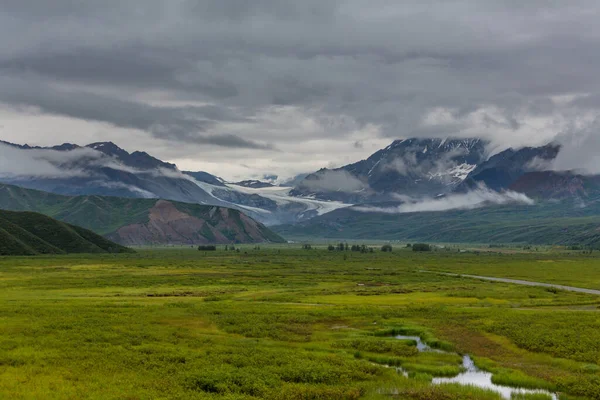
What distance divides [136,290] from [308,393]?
9292cm

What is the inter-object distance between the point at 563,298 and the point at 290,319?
207 feet

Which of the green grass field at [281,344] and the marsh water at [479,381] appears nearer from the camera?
the green grass field at [281,344]

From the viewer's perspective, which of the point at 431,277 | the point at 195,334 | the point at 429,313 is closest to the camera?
the point at 195,334

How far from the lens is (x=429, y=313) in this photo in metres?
89.3

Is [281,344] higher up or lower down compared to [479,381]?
higher up

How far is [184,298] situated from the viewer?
369 feet

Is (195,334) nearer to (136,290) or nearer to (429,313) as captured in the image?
(429,313)

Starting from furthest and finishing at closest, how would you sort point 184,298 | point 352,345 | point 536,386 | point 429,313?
point 184,298 < point 429,313 < point 352,345 < point 536,386

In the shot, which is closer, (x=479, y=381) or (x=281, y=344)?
(x=479, y=381)

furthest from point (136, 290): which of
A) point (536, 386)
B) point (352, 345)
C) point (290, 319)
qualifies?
point (536, 386)

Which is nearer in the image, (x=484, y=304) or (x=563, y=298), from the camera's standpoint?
(x=484, y=304)

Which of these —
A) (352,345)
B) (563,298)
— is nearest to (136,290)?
(352,345)

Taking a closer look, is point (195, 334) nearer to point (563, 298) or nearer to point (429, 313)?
point (429, 313)

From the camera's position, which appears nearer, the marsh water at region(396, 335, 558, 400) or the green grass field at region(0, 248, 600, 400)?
the green grass field at region(0, 248, 600, 400)
